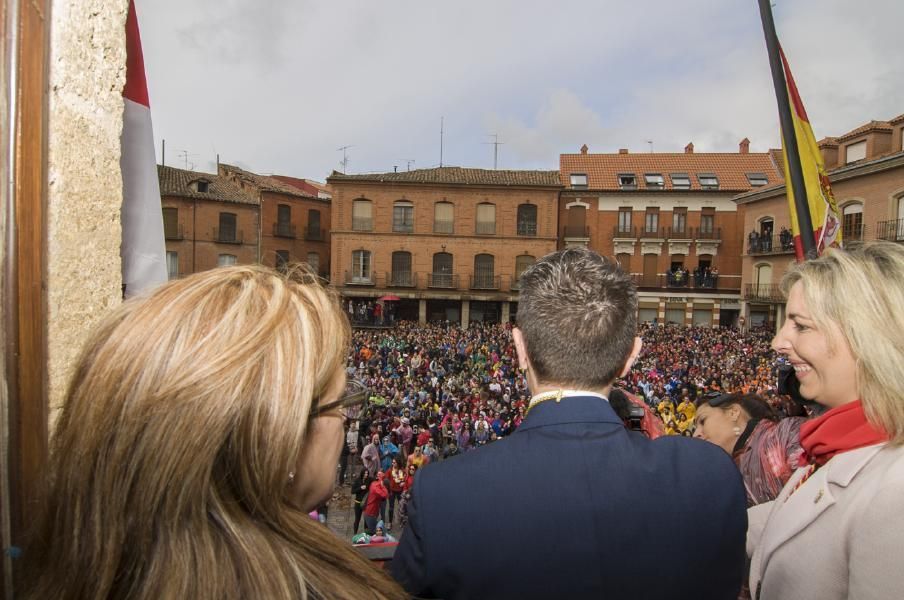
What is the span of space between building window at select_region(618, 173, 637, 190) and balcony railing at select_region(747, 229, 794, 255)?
19.4 ft

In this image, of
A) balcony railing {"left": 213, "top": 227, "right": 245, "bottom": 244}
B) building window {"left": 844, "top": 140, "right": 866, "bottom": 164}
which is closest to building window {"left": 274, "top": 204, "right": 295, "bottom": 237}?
balcony railing {"left": 213, "top": 227, "right": 245, "bottom": 244}

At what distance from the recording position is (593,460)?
1167 millimetres

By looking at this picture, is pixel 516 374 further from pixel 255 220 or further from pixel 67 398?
pixel 255 220

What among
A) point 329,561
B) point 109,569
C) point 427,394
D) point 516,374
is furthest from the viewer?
point 516,374

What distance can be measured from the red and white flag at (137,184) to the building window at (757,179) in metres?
30.8

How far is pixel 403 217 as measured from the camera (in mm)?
26984

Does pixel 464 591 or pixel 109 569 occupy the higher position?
pixel 109 569

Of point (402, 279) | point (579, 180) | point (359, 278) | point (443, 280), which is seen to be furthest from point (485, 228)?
point (359, 278)

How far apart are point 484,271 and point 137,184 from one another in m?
25.5

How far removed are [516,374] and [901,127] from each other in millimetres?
15618

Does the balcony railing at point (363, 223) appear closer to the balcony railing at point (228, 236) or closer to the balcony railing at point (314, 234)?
the balcony railing at point (314, 234)

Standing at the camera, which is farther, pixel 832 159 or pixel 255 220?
pixel 255 220

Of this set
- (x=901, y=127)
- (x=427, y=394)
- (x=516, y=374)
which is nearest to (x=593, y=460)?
(x=427, y=394)

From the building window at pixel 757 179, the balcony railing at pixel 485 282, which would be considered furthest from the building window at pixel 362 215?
the building window at pixel 757 179
